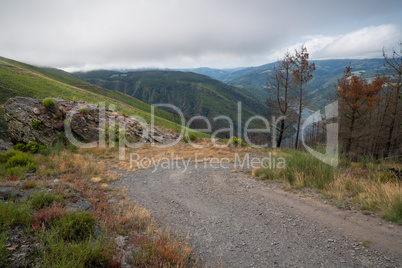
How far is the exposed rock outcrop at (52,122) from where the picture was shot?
46.9 feet

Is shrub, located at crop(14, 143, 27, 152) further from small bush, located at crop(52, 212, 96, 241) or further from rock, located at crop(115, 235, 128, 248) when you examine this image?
rock, located at crop(115, 235, 128, 248)

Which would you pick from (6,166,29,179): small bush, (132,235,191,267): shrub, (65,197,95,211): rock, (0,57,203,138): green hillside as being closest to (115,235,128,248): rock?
(132,235,191,267): shrub

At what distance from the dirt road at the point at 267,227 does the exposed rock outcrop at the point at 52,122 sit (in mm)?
11101

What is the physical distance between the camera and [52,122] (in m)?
15.1

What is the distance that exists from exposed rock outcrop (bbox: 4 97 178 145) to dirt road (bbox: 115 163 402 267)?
11.1 meters

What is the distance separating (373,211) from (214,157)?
8.45 meters

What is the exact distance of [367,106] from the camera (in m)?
13.7

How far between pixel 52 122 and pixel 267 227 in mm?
17438

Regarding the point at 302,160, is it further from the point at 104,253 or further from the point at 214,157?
the point at 104,253

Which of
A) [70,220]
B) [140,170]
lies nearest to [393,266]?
[70,220]

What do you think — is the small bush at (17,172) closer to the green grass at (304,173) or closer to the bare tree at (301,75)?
the green grass at (304,173)

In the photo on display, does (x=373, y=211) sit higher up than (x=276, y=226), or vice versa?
(x=373, y=211)

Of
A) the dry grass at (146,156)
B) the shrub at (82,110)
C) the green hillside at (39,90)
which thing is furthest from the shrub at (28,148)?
the green hillside at (39,90)

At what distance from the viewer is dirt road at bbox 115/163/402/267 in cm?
347
